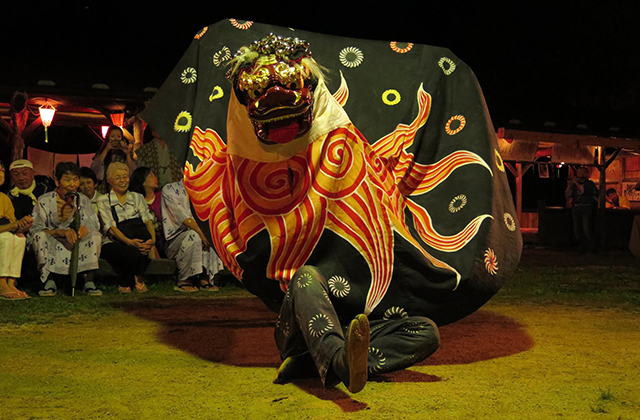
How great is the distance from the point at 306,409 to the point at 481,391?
2.62 feet

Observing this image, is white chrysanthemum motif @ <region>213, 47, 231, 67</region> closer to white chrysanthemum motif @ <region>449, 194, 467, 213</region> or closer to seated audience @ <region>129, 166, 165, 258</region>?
white chrysanthemum motif @ <region>449, 194, 467, 213</region>

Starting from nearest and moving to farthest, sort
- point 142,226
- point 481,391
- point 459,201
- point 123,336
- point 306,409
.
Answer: point 306,409 → point 481,391 → point 459,201 → point 123,336 → point 142,226

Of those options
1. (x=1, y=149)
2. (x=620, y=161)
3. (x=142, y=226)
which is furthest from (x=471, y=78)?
(x=620, y=161)

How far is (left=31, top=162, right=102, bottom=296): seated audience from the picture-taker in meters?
6.13

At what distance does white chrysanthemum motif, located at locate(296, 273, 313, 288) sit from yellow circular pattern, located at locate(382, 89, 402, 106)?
117 centimetres

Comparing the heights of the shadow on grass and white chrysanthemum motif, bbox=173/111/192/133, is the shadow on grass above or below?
below

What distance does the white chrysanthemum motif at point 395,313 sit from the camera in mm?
2963

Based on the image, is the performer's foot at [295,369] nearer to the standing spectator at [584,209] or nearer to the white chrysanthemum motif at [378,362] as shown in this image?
the white chrysanthemum motif at [378,362]

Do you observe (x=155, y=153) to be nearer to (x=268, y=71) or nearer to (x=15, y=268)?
(x=15, y=268)

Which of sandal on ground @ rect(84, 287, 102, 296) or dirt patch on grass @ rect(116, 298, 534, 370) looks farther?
sandal on ground @ rect(84, 287, 102, 296)

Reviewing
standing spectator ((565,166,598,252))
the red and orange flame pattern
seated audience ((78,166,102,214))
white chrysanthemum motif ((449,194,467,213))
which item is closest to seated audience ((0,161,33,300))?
seated audience ((78,166,102,214))

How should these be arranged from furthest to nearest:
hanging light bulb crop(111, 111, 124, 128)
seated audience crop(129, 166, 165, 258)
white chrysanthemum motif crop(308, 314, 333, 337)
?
hanging light bulb crop(111, 111, 124, 128), seated audience crop(129, 166, 165, 258), white chrysanthemum motif crop(308, 314, 333, 337)

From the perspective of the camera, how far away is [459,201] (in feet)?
10.7

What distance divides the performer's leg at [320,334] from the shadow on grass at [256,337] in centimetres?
17
